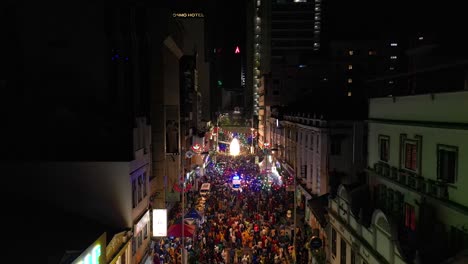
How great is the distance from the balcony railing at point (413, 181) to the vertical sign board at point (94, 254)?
10.5 meters

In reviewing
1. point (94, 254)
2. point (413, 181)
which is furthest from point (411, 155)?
point (94, 254)

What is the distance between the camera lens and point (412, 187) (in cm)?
1464

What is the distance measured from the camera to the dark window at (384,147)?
1714 centimetres

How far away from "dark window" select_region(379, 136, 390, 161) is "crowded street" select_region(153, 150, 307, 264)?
10.6 metres

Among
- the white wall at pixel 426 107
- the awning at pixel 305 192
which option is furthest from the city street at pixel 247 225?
the white wall at pixel 426 107

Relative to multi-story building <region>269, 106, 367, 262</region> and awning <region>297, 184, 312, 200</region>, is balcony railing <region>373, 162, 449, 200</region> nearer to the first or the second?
multi-story building <region>269, 106, 367, 262</region>

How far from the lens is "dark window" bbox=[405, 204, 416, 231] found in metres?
14.6

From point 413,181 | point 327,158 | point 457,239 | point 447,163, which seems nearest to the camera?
point 457,239

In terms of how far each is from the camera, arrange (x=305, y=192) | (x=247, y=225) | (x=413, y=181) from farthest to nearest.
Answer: (x=305, y=192)
(x=247, y=225)
(x=413, y=181)

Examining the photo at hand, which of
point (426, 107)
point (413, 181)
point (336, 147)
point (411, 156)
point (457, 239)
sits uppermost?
point (426, 107)

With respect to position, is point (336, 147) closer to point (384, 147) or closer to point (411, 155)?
point (384, 147)

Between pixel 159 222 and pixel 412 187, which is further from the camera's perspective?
pixel 159 222

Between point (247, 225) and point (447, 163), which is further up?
point (447, 163)

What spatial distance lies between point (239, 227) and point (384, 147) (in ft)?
52.6
